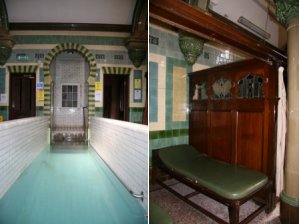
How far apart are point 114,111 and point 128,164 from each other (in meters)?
1.02

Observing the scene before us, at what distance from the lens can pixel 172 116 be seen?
8.07ft

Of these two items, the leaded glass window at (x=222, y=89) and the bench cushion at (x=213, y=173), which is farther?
the leaded glass window at (x=222, y=89)

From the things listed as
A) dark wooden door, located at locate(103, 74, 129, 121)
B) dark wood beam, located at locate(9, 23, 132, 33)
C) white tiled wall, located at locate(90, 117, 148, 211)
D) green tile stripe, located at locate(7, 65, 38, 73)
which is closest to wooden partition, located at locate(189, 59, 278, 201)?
dark wooden door, located at locate(103, 74, 129, 121)

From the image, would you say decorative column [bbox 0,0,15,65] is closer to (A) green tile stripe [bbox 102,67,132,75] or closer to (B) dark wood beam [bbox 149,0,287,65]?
(A) green tile stripe [bbox 102,67,132,75]

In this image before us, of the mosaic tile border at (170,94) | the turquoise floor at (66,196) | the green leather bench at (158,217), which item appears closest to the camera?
the green leather bench at (158,217)

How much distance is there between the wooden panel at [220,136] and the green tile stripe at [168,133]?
1.16 feet

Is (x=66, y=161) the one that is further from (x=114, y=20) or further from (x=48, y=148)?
(x=114, y=20)

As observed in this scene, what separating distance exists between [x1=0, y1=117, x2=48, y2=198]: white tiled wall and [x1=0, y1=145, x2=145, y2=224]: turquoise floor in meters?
0.07

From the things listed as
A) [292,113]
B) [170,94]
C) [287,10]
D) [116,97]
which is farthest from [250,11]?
[116,97]

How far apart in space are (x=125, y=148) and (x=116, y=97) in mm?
911

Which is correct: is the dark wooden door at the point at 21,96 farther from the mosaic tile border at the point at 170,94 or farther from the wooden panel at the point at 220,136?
the wooden panel at the point at 220,136

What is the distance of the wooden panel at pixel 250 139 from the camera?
1974mm

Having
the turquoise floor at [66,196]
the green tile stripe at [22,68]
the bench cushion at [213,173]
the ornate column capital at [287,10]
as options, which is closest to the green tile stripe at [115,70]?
the green tile stripe at [22,68]

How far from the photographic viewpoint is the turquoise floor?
127cm
